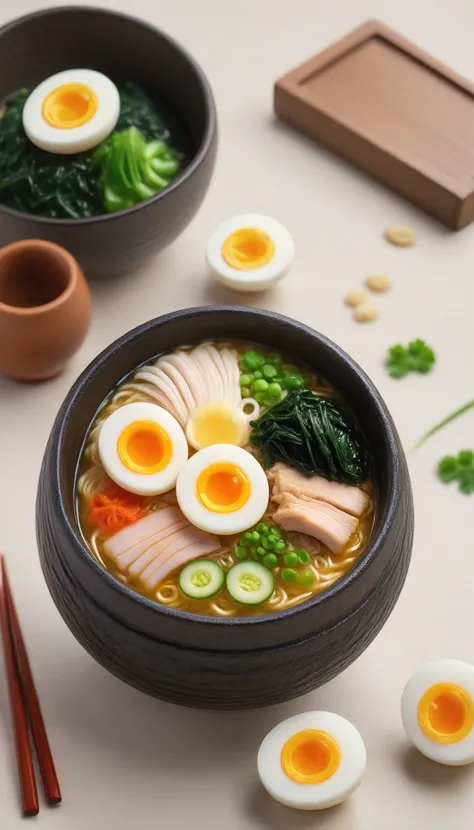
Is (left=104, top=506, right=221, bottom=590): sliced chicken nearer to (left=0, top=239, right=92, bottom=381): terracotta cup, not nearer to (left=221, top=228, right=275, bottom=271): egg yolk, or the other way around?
(left=0, top=239, right=92, bottom=381): terracotta cup

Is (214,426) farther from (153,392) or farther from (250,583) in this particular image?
(250,583)

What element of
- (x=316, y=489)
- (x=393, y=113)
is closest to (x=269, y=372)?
(x=316, y=489)

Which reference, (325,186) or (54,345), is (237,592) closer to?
(54,345)

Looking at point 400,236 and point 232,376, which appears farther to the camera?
point 400,236

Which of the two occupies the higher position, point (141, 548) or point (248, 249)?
point (248, 249)

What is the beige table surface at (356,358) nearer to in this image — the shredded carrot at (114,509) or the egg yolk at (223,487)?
the shredded carrot at (114,509)

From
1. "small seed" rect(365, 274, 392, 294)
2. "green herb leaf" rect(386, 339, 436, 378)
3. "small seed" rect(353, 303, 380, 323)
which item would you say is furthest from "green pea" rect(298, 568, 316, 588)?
"small seed" rect(365, 274, 392, 294)
